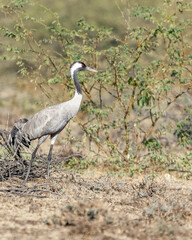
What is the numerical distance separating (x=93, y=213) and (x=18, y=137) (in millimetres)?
2951

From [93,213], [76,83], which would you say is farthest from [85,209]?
→ [76,83]

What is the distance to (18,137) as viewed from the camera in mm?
6762

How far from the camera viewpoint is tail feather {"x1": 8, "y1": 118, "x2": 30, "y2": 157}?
6.54m

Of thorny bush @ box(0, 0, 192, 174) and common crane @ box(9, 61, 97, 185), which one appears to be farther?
thorny bush @ box(0, 0, 192, 174)

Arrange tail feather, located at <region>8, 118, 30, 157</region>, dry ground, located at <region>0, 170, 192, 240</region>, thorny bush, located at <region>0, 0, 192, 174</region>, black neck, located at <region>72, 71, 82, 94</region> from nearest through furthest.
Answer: dry ground, located at <region>0, 170, 192, 240</region>, tail feather, located at <region>8, 118, 30, 157</region>, black neck, located at <region>72, 71, 82, 94</region>, thorny bush, located at <region>0, 0, 192, 174</region>

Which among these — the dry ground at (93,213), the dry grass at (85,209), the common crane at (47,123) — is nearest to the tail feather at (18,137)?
the common crane at (47,123)

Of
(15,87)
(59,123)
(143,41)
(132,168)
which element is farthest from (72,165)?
(15,87)

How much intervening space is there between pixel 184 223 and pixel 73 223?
3.92 feet

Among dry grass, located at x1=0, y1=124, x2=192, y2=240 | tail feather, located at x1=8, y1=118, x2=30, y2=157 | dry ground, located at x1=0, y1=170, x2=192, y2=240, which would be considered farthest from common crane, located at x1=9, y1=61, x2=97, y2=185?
dry ground, located at x1=0, y1=170, x2=192, y2=240

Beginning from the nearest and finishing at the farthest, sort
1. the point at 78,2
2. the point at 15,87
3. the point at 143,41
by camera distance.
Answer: the point at 143,41
the point at 15,87
the point at 78,2

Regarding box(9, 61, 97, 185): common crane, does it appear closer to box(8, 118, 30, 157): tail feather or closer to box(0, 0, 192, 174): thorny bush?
box(8, 118, 30, 157): tail feather

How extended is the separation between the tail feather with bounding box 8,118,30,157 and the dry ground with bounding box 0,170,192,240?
0.59 meters

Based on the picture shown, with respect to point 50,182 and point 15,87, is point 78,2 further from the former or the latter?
point 50,182

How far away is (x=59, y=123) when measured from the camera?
6582mm
